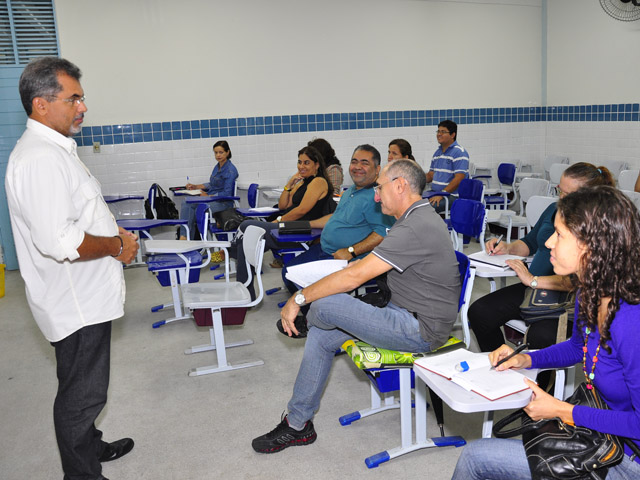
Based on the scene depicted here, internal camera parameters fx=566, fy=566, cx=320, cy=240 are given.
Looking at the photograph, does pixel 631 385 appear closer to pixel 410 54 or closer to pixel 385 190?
pixel 385 190

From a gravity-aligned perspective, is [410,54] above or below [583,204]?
above

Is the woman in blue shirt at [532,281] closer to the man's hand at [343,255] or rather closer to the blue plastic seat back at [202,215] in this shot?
the man's hand at [343,255]

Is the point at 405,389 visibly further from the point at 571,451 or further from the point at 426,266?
the point at 571,451

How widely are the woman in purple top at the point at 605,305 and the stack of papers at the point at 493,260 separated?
56.8 inches

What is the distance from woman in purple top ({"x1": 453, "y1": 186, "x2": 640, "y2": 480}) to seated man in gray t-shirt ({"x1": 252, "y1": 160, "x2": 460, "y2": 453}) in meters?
0.85

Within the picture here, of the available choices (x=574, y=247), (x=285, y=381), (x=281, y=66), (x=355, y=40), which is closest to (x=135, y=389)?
(x=285, y=381)

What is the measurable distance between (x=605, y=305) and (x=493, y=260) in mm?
1668

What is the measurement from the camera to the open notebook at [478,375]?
1.67 m

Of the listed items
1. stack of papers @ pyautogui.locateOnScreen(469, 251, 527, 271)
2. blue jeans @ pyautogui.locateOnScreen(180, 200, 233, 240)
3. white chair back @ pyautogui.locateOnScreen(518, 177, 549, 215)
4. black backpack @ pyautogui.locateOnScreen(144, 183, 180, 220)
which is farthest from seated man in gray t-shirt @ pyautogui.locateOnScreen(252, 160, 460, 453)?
black backpack @ pyautogui.locateOnScreen(144, 183, 180, 220)

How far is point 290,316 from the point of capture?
8.54 ft

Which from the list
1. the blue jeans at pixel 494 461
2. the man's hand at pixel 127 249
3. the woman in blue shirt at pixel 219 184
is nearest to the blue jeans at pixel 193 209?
the woman in blue shirt at pixel 219 184

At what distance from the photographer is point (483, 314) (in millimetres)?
3072

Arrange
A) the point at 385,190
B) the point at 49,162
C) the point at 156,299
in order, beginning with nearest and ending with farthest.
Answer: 1. the point at 49,162
2. the point at 385,190
3. the point at 156,299

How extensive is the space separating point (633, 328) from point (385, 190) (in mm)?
1383
